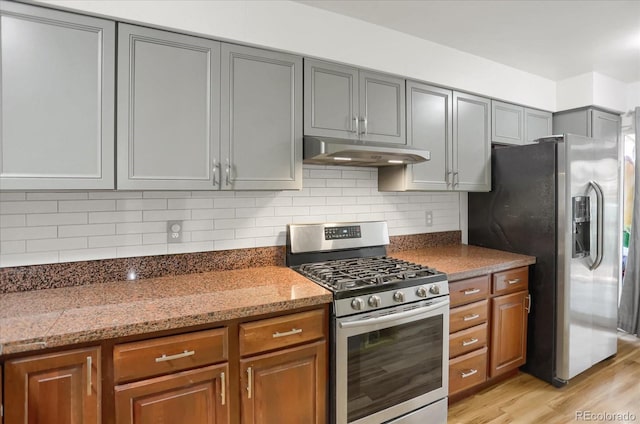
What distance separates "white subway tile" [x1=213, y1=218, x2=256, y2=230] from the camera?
2164 millimetres

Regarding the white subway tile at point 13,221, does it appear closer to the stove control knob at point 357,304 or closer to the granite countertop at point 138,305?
the granite countertop at point 138,305

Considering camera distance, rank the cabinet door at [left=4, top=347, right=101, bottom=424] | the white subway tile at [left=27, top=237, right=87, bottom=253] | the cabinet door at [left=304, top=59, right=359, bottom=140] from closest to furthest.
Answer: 1. the cabinet door at [left=4, top=347, right=101, bottom=424]
2. the white subway tile at [left=27, top=237, right=87, bottom=253]
3. the cabinet door at [left=304, top=59, right=359, bottom=140]

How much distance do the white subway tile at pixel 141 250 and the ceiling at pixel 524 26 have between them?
1.63m

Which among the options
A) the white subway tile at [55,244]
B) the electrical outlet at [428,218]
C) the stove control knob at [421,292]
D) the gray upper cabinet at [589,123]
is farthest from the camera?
the gray upper cabinet at [589,123]

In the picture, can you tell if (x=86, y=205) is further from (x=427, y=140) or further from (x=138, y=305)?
(x=427, y=140)

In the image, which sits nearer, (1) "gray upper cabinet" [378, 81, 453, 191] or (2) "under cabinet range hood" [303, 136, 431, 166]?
(2) "under cabinet range hood" [303, 136, 431, 166]

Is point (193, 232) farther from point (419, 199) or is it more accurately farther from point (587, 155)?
point (587, 155)

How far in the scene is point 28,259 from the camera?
1.73 m

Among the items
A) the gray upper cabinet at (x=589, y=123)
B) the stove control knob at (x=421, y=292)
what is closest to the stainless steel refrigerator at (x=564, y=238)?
the gray upper cabinet at (x=589, y=123)

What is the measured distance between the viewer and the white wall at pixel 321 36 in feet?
5.52

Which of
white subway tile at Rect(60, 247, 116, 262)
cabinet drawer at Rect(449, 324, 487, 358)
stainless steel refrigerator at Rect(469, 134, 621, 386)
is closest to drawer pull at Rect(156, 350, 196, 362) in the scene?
white subway tile at Rect(60, 247, 116, 262)

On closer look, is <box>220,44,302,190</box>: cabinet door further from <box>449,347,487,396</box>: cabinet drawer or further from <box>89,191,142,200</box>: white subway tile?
<box>449,347,487,396</box>: cabinet drawer

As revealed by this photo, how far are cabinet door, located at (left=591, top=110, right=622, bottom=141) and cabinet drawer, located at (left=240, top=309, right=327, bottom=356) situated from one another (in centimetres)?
307

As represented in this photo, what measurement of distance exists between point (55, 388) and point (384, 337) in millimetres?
1426
